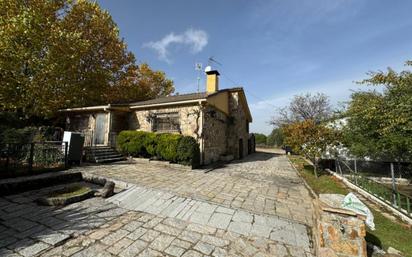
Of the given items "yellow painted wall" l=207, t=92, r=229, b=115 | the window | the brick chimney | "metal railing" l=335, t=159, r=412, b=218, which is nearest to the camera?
"metal railing" l=335, t=159, r=412, b=218

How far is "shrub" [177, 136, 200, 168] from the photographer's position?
970 cm

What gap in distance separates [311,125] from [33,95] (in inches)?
573

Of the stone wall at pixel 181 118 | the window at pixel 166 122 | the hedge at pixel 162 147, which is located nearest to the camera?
the hedge at pixel 162 147

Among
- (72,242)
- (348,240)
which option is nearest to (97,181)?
(72,242)

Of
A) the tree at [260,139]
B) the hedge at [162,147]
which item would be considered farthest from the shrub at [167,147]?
the tree at [260,139]

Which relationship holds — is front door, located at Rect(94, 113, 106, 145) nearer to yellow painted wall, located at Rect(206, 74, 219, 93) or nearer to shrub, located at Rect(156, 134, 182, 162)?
shrub, located at Rect(156, 134, 182, 162)

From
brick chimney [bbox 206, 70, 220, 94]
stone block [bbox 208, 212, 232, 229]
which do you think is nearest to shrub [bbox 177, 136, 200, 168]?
stone block [bbox 208, 212, 232, 229]

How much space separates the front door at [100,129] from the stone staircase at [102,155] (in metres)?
1.44

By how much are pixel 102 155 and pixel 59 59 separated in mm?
5996

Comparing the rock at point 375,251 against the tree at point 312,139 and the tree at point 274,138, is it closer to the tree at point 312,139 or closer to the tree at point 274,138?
the tree at point 312,139

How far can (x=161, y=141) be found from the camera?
10.4 metres

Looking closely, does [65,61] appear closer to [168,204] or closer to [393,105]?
[168,204]

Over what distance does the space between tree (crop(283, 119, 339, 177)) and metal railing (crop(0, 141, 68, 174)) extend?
10.5m

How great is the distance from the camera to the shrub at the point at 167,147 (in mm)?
10000
